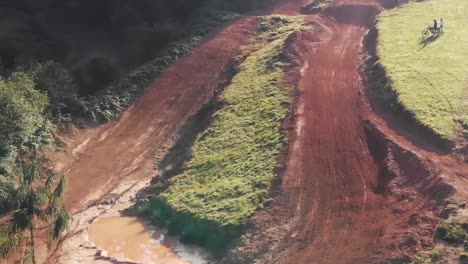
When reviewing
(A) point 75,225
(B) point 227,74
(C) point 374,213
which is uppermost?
(B) point 227,74

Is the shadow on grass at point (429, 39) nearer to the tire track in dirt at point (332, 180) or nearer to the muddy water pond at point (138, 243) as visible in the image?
the tire track in dirt at point (332, 180)

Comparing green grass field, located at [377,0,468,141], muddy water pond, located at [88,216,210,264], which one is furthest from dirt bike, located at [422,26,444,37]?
muddy water pond, located at [88,216,210,264]

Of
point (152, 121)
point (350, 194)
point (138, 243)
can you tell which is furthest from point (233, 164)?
point (152, 121)

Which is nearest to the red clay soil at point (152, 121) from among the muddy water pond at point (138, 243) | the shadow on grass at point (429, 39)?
the muddy water pond at point (138, 243)

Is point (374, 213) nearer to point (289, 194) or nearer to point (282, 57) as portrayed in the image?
point (289, 194)

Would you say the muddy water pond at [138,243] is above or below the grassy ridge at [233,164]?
below

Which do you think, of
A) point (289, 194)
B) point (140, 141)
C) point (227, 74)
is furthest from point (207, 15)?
point (289, 194)

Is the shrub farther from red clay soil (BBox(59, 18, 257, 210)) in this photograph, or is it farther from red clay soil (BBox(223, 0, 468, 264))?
red clay soil (BBox(59, 18, 257, 210))

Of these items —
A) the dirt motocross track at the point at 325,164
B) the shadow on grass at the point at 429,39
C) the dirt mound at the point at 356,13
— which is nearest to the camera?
the dirt motocross track at the point at 325,164
